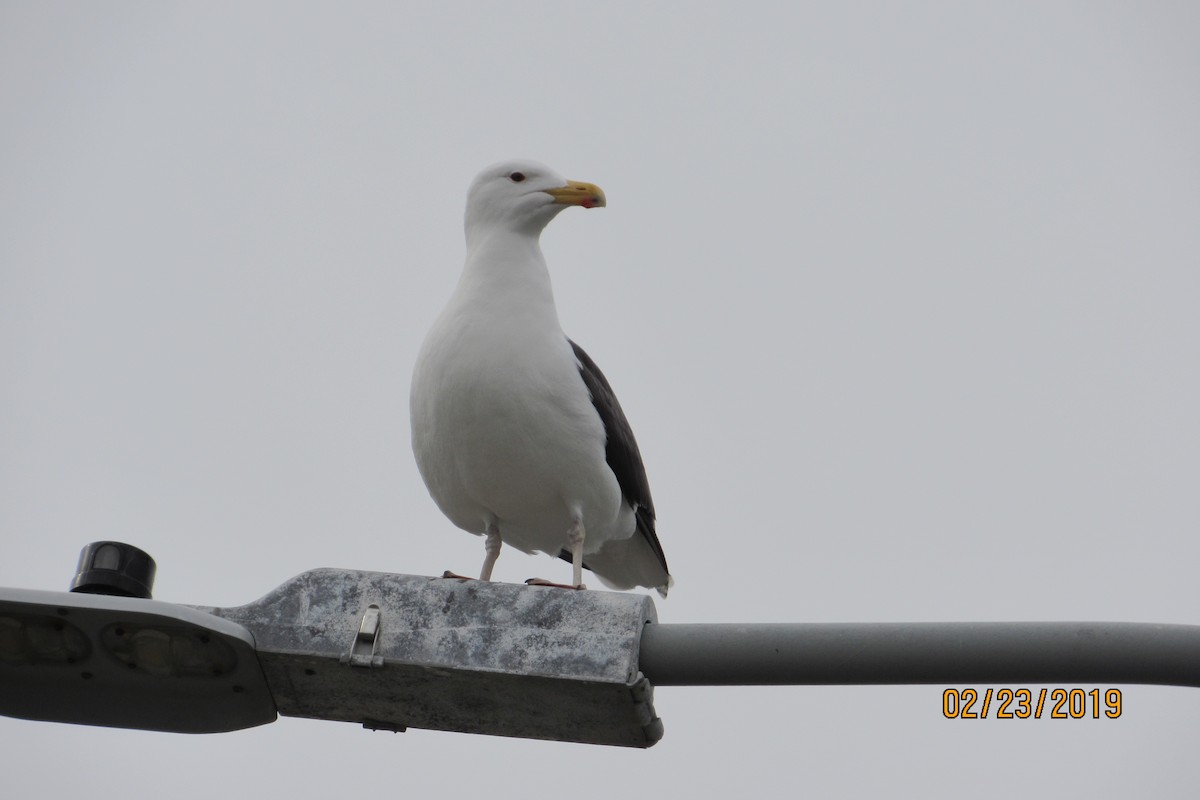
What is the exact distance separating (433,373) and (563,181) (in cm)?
147

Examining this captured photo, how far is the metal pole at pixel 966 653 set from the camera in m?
4.10

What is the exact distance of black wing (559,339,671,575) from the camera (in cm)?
775

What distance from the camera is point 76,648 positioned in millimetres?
4746

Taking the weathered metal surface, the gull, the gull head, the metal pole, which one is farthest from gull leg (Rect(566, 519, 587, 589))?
the metal pole

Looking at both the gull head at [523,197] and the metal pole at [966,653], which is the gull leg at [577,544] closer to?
the gull head at [523,197]

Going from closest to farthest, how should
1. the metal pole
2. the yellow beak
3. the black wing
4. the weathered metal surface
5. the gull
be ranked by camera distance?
the metal pole < the weathered metal surface < the gull < the black wing < the yellow beak

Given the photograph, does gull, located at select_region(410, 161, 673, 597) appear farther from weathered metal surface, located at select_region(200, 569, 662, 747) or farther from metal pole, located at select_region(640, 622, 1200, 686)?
metal pole, located at select_region(640, 622, 1200, 686)

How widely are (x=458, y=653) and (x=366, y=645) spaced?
0.31 meters

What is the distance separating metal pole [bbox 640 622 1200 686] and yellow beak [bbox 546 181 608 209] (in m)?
4.08

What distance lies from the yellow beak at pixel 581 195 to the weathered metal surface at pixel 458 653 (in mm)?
3484

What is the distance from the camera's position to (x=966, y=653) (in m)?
4.13

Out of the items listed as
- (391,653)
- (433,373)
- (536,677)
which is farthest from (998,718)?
(433,373)

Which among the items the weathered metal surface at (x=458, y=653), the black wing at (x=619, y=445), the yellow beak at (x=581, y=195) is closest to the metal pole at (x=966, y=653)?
the weathered metal surface at (x=458, y=653)

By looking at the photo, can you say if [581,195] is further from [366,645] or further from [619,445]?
[366,645]
